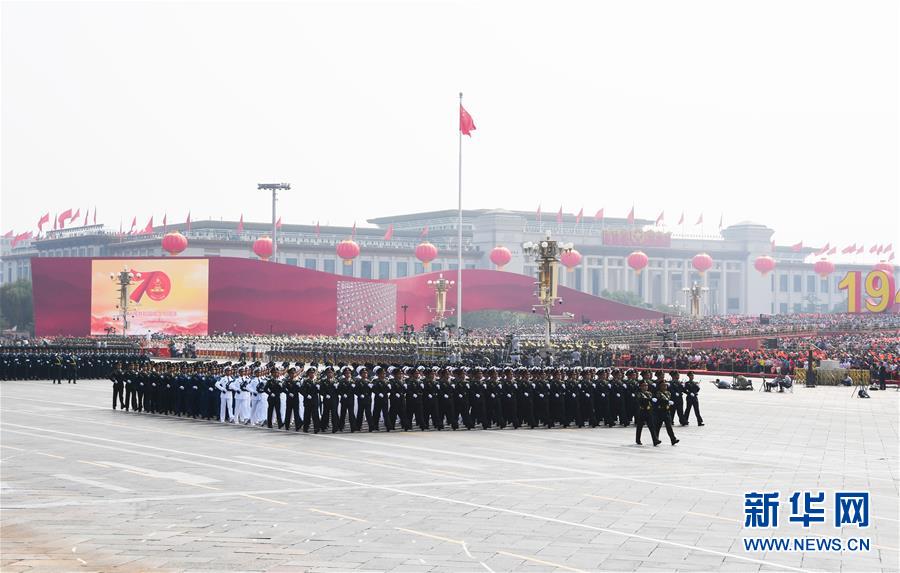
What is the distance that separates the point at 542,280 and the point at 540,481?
93.3ft

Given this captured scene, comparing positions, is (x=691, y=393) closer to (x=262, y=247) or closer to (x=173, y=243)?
(x=173, y=243)

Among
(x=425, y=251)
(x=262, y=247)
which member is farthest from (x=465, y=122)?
(x=425, y=251)

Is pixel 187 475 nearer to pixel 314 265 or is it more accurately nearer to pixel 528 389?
pixel 528 389

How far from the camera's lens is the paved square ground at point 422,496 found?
12.2 meters

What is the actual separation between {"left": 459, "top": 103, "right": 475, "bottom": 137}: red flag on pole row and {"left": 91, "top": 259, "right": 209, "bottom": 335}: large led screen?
92.7ft

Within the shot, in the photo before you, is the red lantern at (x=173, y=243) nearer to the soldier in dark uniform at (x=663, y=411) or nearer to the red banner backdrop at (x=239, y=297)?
the red banner backdrop at (x=239, y=297)

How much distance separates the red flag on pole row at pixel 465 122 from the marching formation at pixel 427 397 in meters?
33.6

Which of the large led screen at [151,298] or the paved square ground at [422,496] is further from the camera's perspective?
the large led screen at [151,298]

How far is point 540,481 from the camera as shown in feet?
57.6

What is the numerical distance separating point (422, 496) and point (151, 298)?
67.9 meters

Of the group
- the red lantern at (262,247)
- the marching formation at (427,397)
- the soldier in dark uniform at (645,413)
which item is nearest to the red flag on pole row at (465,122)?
the marching formation at (427,397)

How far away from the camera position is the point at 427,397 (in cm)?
2600

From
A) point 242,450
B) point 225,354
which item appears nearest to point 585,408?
point 242,450

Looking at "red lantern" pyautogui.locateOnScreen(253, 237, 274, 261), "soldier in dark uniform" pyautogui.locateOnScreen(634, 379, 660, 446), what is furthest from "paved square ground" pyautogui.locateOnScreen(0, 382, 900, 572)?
"red lantern" pyautogui.locateOnScreen(253, 237, 274, 261)
